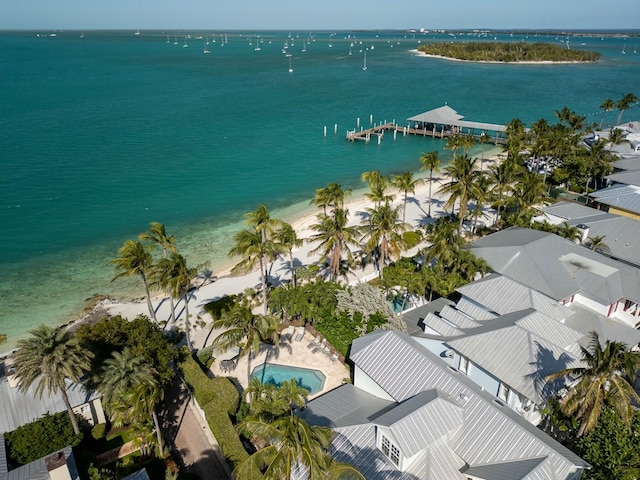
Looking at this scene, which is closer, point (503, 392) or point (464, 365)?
point (503, 392)

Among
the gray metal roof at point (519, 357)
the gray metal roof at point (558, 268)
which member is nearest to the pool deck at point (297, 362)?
the gray metal roof at point (519, 357)

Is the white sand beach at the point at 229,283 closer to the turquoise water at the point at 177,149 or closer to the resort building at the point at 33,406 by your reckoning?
the turquoise water at the point at 177,149

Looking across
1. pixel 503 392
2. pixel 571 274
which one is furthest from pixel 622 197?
pixel 503 392

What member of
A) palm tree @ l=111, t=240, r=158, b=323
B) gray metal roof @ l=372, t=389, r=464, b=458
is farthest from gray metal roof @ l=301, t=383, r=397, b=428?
palm tree @ l=111, t=240, r=158, b=323

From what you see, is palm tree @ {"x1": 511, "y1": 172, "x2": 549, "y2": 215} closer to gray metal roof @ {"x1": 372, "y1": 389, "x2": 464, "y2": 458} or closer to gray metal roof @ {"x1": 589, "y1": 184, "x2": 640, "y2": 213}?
gray metal roof @ {"x1": 589, "y1": 184, "x2": 640, "y2": 213}

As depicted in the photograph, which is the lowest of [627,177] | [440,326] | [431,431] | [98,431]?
[98,431]

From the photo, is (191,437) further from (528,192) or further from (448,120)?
(448,120)
